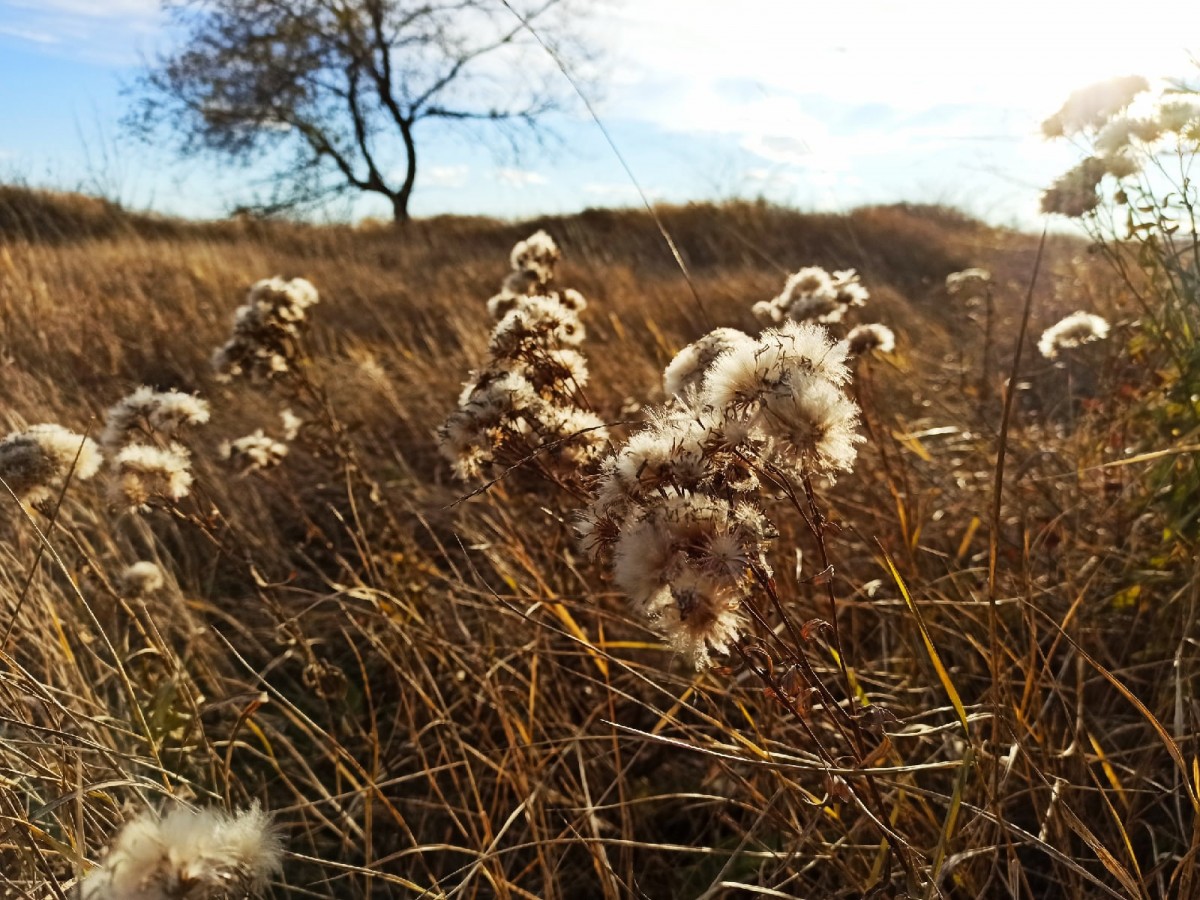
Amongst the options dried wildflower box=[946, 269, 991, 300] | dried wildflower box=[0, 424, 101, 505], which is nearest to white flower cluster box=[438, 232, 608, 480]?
dried wildflower box=[0, 424, 101, 505]

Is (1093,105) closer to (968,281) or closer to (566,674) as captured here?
(566,674)

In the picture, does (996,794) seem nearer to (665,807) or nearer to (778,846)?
(778,846)

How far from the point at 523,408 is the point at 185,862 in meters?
0.87

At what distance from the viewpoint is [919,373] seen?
5.13 m

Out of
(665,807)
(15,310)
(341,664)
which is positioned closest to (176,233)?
(15,310)

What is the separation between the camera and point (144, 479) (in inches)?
75.5

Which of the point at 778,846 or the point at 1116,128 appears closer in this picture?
the point at 778,846

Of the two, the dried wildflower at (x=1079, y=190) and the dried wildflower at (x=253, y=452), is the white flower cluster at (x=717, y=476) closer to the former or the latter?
the dried wildflower at (x=1079, y=190)

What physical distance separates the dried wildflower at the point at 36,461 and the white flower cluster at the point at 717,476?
1.39m

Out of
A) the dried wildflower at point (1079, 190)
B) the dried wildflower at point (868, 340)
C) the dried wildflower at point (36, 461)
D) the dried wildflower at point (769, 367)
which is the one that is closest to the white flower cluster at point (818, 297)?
the dried wildflower at point (868, 340)

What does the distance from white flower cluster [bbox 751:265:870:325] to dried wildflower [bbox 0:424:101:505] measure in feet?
6.01

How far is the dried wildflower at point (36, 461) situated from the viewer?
1849mm

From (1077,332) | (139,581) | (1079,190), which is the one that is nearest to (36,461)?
(139,581)

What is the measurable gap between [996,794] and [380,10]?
63.5ft
